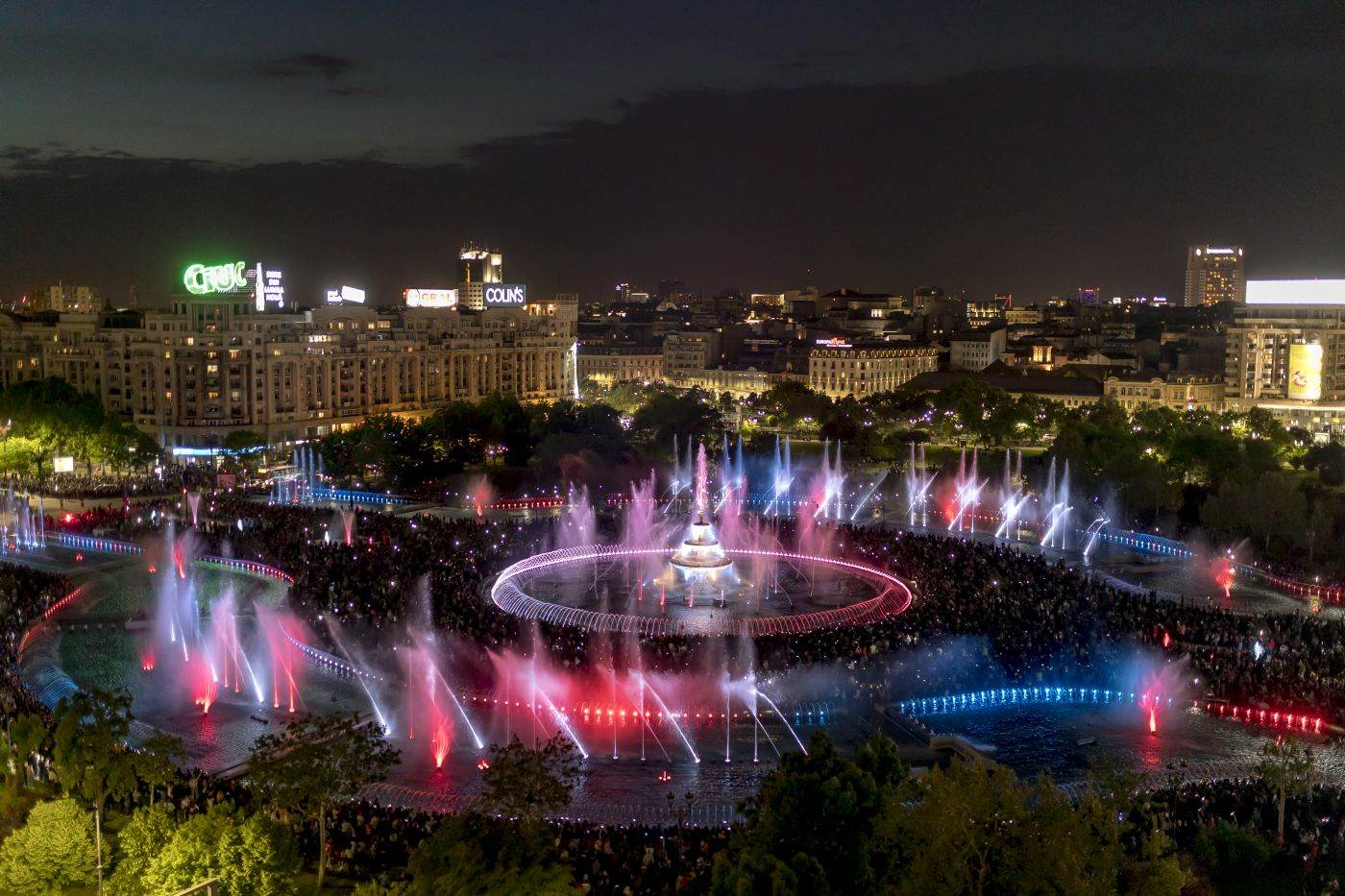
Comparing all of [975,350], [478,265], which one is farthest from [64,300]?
[975,350]

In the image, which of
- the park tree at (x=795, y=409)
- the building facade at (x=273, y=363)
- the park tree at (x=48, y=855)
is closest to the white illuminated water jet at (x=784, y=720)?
the park tree at (x=48, y=855)

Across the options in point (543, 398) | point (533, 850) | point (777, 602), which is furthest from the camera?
point (543, 398)

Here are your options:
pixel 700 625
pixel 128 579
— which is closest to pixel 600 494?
pixel 128 579

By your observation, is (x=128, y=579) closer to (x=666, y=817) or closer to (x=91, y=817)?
(x=91, y=817)

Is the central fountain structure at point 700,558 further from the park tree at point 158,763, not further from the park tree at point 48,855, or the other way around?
the park tree at point 48,855

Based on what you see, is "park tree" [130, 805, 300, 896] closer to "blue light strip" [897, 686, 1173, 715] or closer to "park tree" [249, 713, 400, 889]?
"park tree" [249, 713, 400, 889]

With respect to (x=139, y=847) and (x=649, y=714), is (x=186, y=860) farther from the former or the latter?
(x=649, y=714)

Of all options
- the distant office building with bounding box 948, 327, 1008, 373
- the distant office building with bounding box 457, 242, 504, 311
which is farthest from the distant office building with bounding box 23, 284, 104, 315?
the distant office building with bounding box 948, 327, 1008, 373
